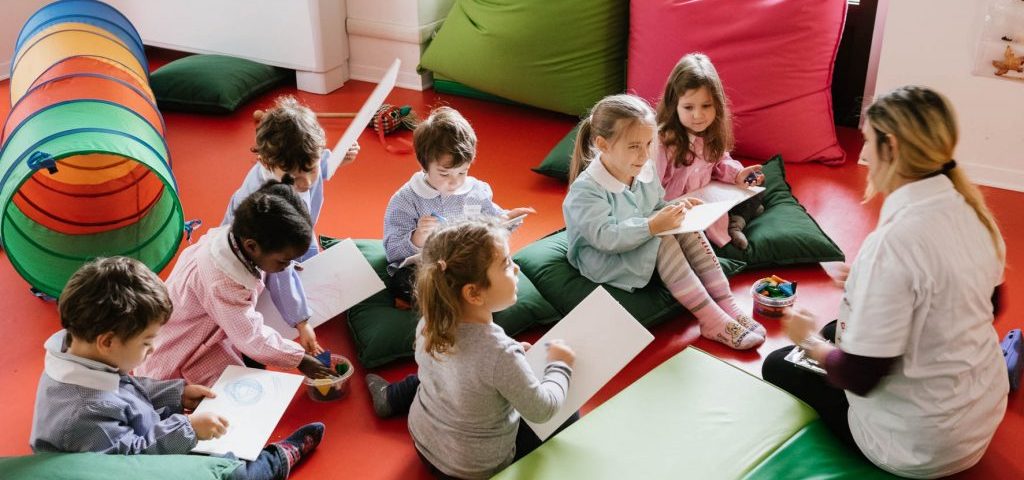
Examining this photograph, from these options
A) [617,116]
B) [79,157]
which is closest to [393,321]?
[617,116]

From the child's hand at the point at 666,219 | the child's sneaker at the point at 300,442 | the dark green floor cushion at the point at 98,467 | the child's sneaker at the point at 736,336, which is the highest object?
the child's hand at the point at 666,219

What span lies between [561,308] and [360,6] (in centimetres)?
252

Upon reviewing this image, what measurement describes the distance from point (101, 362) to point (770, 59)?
2.82m

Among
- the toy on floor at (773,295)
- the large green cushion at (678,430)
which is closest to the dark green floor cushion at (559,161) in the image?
the toy on floor at (773,295)

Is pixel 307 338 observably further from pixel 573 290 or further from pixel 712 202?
pixel 712 202


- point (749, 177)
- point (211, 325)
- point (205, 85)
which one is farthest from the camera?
point (205, 85)

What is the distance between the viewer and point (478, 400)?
6.70 ft

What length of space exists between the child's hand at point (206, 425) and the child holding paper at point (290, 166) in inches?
18.4

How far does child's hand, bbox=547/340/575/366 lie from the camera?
7.38 feet

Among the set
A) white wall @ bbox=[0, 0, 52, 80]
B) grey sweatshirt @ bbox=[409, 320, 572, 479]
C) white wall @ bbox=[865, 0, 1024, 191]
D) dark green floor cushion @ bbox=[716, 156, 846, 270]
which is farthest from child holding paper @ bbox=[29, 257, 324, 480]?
white wall @ bbox=[0, 0, 52, 80]

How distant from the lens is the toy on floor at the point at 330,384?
256 centimetres

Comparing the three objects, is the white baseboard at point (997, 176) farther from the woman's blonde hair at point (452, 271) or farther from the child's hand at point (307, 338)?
the child's hand at point (307, 338)

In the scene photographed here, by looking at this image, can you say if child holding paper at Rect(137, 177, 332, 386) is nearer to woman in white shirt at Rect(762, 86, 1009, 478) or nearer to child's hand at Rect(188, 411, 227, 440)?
child's hand at Rect(188, 411, 227, 440)

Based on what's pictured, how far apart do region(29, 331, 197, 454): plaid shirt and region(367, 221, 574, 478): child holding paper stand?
63cm
